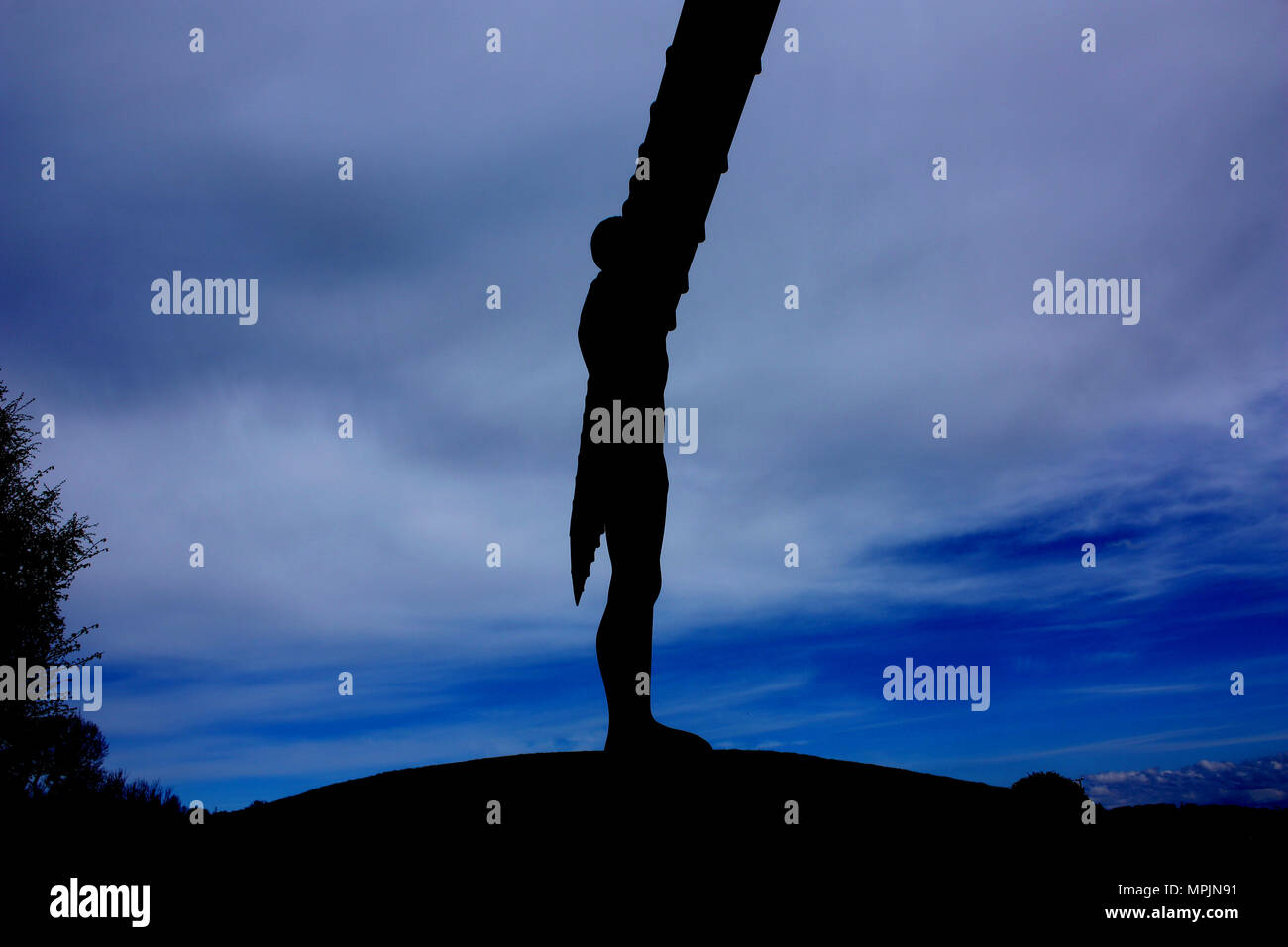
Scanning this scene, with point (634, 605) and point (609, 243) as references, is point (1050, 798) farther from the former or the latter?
point (609, 243)

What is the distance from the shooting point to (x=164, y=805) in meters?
10.0

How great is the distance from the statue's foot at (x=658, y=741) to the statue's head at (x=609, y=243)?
3171 mm

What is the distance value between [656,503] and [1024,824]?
10.5 ft

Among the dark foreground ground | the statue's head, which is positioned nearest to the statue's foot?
the dark foreground ground

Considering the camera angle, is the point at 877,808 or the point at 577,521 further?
the point at 577,521

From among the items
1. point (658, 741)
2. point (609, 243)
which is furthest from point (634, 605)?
point (609, 243)

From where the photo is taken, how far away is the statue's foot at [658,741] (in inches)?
226

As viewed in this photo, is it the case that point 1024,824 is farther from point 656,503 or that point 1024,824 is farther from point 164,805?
point 164,805

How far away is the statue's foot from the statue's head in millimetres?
3171
